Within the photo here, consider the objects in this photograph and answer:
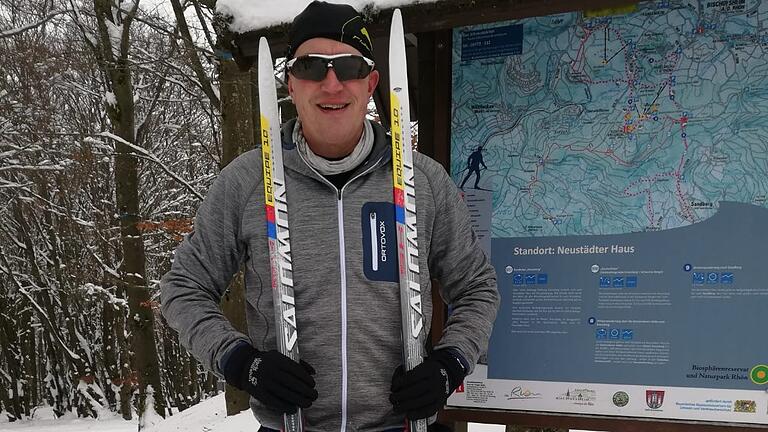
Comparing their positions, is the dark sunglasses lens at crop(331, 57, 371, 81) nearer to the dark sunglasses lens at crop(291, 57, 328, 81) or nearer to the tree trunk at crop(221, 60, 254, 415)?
the dark sunglasses lens at crop(291, 57, 328, 81)

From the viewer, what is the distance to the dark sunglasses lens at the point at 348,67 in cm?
173

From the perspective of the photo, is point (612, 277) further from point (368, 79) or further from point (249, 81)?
point (249, 81)

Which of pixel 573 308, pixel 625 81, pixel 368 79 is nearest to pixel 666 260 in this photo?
pixel 573 308

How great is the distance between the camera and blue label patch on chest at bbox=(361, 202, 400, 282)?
171 cm

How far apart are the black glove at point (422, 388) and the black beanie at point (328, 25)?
104cm

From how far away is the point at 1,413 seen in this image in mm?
18969

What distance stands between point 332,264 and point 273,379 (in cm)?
37

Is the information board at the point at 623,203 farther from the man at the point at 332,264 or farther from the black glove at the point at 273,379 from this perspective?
the black glove at the point at 273,379

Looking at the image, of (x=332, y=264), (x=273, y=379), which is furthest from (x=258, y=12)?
(x=273, y=379)

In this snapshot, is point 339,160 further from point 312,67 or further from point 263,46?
point 263,46

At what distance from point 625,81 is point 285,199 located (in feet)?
5.01

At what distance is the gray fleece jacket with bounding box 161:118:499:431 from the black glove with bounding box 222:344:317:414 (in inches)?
3.0

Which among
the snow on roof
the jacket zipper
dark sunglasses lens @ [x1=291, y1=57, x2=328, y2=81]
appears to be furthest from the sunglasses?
the snow on roof

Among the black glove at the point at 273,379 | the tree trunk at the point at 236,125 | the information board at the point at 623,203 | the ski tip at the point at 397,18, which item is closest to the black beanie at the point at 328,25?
the ski tip at the point at 397,18
